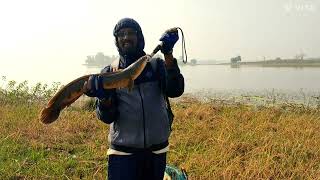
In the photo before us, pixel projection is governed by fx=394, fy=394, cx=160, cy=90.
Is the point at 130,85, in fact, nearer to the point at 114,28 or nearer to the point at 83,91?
the point at 83,91

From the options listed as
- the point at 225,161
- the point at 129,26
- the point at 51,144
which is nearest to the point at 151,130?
the point at 129,26

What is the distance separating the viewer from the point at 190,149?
7.37m

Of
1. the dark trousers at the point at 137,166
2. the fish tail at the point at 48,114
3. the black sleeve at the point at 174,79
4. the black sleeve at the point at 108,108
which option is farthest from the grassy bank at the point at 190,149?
the fish tail at the point at 48,114

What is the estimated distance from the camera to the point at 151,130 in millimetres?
3340

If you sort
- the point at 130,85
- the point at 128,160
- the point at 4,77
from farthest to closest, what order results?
the point at 4,77 < the point at 128,160 < the point at 130,85

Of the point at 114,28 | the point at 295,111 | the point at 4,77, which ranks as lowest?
the point at 295,111

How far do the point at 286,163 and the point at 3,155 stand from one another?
15.6 ft

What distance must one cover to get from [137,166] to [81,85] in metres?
0.85

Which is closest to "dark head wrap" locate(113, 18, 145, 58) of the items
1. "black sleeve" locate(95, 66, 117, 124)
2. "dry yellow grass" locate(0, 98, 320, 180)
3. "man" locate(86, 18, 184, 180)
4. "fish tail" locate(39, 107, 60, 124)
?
"man" locate(86, 18, 184, 180)

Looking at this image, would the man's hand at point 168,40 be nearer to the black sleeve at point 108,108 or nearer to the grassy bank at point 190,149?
the black sleeve at point 108,108

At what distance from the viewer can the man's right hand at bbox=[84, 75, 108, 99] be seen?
3.10 metres

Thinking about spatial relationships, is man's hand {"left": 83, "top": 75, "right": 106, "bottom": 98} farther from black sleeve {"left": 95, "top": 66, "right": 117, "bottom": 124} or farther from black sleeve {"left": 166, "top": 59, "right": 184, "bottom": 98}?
black sleeve {"left": 166, "top": 59, "right": 184, "bottom": 98}

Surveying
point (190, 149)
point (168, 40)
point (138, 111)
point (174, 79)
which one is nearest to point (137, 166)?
point (138, 111)

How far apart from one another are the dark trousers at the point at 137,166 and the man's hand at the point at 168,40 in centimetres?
90
